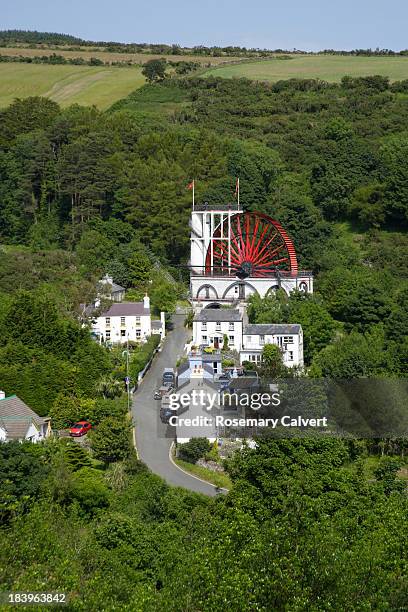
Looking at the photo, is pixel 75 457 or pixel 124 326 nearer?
pixel 75 457

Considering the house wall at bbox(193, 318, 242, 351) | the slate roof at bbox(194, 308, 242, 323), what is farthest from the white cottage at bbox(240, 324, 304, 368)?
the slate roof at bbox(194, 308, 242, 323)

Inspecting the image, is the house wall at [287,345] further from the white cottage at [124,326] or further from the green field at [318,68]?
the green field at [318,68]

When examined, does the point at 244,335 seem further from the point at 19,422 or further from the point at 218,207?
the point at 218,207

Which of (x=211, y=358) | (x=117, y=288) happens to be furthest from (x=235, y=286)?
(x=211, y=358)

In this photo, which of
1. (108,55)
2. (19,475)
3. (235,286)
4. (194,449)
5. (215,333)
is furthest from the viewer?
(108,55)

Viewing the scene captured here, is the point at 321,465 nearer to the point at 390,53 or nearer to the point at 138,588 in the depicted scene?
the point at 138,588

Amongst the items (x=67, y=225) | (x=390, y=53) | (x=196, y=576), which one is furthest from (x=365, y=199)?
(x=390, y=53)
